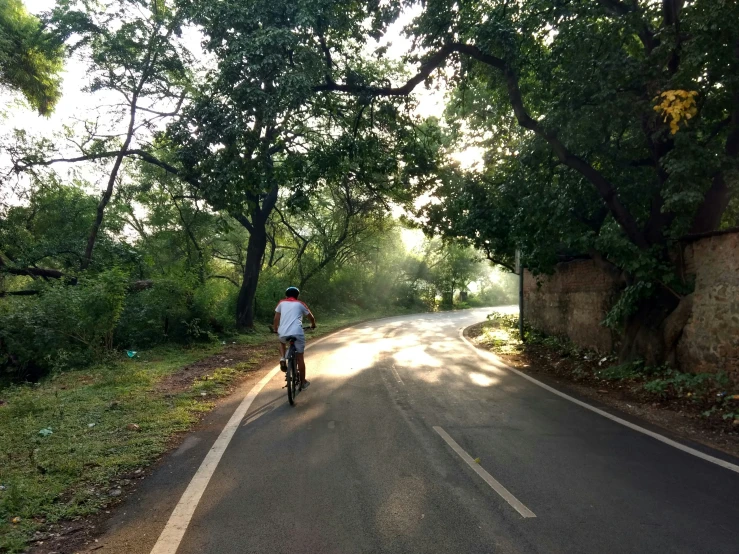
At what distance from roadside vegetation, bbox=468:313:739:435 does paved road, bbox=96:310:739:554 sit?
1.47 m

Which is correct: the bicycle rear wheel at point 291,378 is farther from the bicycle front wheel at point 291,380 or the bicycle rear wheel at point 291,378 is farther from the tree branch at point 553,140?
the tree branch at point 553,140

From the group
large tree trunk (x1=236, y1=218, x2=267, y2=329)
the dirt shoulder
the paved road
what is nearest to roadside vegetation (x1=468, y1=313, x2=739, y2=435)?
the dirt shoulder

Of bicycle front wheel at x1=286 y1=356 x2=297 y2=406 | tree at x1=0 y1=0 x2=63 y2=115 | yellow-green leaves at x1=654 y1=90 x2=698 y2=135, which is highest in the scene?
tree at x1=0 y1=0 x2=63 y2=115

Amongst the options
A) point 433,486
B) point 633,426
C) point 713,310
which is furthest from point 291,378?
point 713,310

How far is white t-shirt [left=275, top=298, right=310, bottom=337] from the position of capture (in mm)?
8695

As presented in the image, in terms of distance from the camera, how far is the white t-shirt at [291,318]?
870 centimetres

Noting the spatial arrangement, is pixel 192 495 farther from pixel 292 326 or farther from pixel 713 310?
pixel 713 310

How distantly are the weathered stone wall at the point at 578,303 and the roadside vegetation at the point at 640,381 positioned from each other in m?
0.38

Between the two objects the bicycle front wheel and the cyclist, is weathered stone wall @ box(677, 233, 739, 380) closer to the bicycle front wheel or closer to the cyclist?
the cyclist

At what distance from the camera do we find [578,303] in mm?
14508

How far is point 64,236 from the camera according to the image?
18.2m

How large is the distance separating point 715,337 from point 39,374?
1511 centimetres

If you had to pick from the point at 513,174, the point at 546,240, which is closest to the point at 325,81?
the point at 513,174

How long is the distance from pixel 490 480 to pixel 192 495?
2799mm
